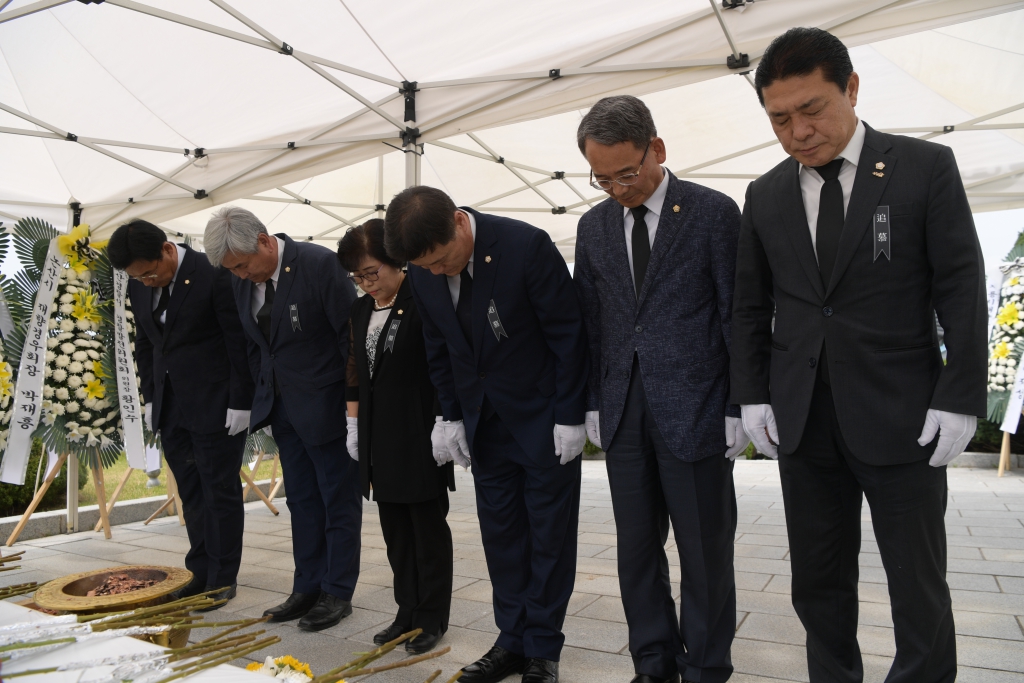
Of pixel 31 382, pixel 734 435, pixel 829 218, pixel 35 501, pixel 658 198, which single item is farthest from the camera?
pixel 35 501

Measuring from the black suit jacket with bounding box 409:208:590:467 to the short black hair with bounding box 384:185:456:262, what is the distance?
0.21 metres

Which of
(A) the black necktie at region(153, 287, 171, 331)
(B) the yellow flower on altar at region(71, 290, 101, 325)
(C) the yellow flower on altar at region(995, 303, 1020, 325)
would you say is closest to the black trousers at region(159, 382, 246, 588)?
(A) the black necktie at region(153, 287, 171, 331)

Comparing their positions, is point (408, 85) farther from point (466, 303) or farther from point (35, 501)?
point (466, 303)

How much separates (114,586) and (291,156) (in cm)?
559

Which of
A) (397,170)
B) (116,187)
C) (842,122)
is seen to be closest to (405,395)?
(842,122)

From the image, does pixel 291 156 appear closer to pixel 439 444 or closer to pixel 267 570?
pixel 267 570

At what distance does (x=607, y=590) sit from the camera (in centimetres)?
398

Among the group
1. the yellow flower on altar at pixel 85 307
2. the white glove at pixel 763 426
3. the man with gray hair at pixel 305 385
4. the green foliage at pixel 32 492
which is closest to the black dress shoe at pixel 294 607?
the man with gray hair at pixel 305 385

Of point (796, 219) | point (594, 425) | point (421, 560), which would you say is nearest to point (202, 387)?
point (421, 560)

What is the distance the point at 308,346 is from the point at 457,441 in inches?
43.0

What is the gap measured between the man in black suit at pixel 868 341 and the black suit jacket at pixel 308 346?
2133 millimetres

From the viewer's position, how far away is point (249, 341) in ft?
13.0

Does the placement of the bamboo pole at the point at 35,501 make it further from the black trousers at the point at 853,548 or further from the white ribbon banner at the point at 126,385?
the black trousers at the point at 853,548

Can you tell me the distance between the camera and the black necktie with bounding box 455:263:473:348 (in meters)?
2.76
